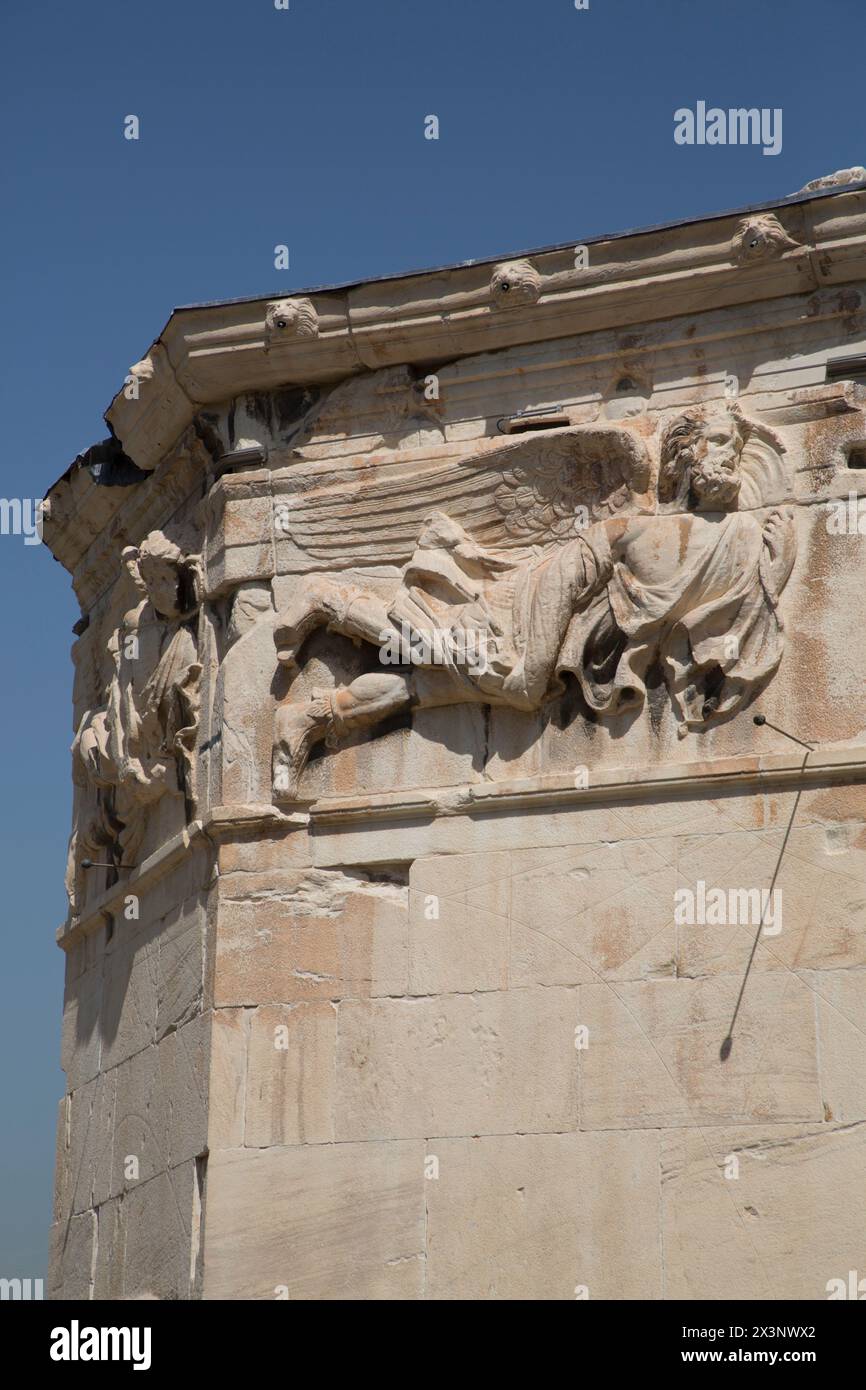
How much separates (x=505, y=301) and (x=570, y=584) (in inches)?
52.3

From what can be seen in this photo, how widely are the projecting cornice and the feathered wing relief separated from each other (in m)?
0.56

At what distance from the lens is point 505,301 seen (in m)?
9.41

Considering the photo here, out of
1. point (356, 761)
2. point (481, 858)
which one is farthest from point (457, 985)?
point (356, 761)

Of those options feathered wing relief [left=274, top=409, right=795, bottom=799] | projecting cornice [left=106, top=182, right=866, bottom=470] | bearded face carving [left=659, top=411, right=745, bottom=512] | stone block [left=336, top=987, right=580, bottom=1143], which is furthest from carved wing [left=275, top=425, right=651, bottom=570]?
stone block [left=336, top=987, right=580, bottom=1143]

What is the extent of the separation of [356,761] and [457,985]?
3.73 ft

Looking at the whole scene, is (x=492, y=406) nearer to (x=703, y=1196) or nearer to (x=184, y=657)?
(x=184, y=657)

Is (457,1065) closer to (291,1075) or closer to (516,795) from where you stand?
(291,1075)

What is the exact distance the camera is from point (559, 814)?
894 centimetres

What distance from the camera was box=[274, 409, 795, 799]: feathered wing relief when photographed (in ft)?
29.2

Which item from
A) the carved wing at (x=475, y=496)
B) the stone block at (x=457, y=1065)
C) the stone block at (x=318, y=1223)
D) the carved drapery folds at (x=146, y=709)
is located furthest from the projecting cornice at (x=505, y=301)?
the stone block at (x=318, y=1223)

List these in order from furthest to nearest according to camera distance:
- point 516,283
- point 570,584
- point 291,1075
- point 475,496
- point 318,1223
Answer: point 475,496 < point 516,283 < point 570,584 < point 291,1075 < point 318,1223

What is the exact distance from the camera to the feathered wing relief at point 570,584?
8.89 m

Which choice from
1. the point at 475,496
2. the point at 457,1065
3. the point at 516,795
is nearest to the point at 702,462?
the point at 475,496

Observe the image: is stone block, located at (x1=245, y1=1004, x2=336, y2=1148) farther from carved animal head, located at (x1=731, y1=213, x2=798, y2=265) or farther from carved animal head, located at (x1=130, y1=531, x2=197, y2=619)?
carved animal head, located at (x1=731, y1=213, x2=798, y2=265)
